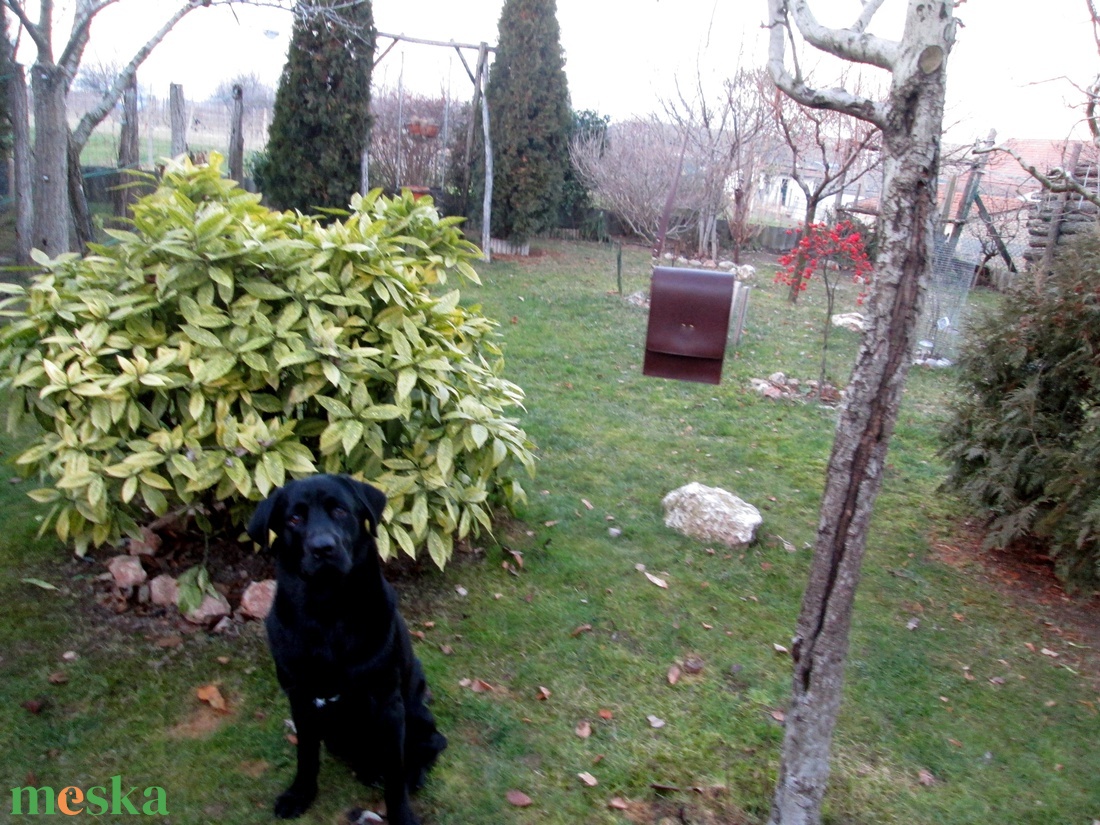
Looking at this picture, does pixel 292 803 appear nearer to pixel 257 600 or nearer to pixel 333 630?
pixel 333 630

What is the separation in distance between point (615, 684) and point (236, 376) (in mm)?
2200

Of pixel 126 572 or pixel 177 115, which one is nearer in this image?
pixel 126 572

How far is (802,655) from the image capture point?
2.62 m

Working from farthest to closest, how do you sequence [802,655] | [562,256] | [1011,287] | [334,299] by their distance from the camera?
1. [562,256]
2. [1011,287]
3. [334,299]
4. [802,655]

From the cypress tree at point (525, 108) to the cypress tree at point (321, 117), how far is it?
2.72 meters

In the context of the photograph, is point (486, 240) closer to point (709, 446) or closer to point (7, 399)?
point (709, 446)

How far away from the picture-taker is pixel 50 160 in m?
6.09

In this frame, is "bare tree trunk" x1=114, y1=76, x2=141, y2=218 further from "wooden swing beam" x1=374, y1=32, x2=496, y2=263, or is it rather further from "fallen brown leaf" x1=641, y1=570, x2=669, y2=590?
"fallen brown leaf" x1=641, y1=570, x2=669, y2=590

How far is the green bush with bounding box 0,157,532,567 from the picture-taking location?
3.56 metres

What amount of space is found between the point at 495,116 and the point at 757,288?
5817mm

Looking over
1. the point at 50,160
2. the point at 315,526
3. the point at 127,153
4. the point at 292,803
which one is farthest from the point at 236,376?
the point at 127,153

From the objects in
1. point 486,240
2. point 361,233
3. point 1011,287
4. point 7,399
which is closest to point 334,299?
point 361,233

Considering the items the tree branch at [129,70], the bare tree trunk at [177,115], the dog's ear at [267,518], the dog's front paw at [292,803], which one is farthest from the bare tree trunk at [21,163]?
the dog's front paw at [292,803]

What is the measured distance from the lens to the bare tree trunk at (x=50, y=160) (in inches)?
234
